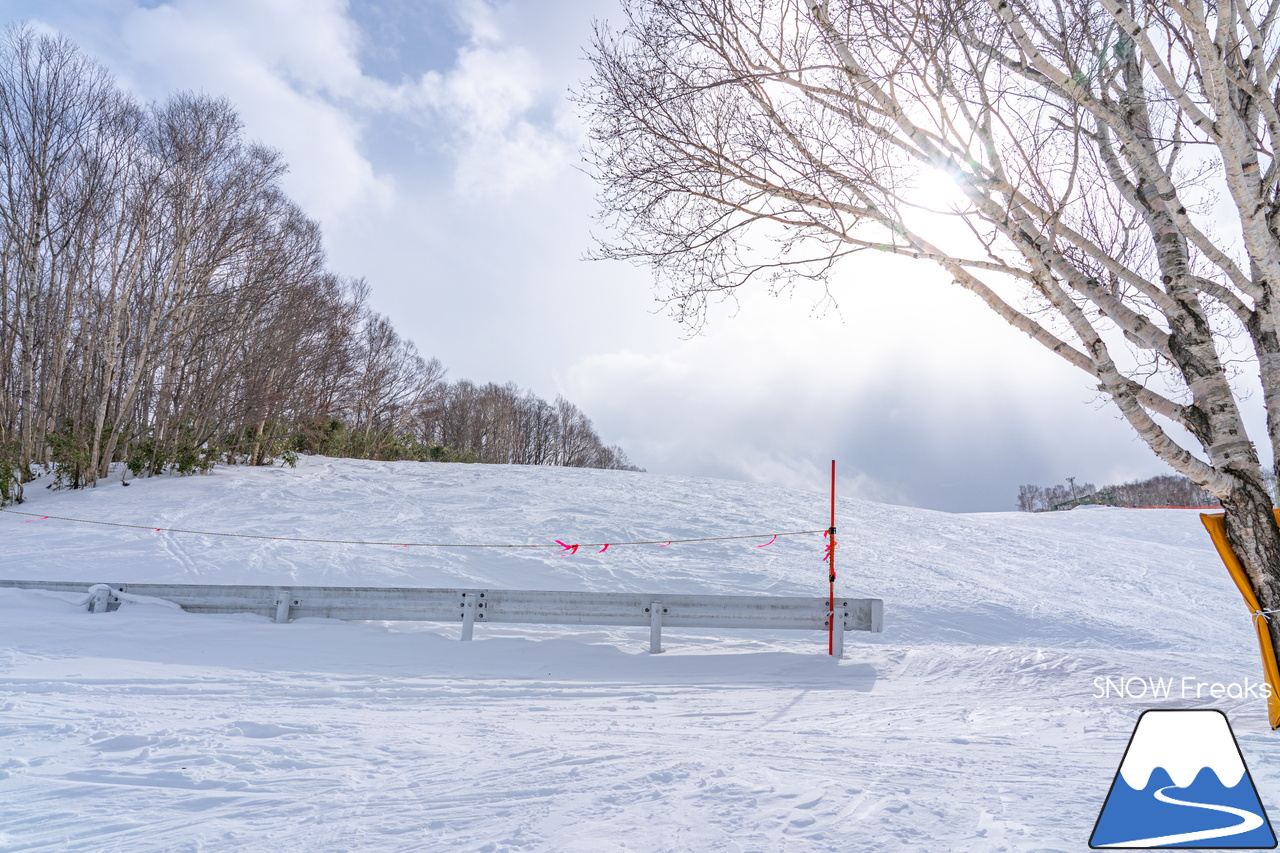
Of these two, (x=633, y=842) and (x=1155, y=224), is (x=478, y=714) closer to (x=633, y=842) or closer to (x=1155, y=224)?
(x=633, y=842)

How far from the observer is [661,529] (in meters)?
14.2

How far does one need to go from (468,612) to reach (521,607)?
0.61m

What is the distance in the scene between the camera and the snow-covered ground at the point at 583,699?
9.80 feet

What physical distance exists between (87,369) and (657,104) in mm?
19926

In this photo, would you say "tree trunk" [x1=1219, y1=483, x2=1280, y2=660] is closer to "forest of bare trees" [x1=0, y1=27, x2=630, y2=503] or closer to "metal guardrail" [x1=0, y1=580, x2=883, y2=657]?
"metal guardrail" [x1=0, y1=580, x2=883, y2=657]

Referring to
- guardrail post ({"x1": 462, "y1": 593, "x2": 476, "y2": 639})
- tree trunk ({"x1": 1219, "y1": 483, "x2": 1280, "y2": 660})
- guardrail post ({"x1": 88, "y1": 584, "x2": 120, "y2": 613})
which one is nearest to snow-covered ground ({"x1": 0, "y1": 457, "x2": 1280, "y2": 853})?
guardrail post ({"x1": 88, "y1": 584, "x2": 120, "y2": 613})

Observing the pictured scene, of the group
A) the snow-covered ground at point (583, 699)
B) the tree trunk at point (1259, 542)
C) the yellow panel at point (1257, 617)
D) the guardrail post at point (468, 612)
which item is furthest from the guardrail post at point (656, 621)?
the tree trunk at point (1259, 542)

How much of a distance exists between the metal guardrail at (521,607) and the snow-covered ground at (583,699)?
0.24 metres

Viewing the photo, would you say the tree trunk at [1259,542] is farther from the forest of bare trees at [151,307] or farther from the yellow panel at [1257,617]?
the forest of bare trees at [151,307]

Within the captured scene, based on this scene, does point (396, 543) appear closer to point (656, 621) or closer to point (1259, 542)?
point (656, 621)

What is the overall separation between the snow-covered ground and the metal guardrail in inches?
9.4

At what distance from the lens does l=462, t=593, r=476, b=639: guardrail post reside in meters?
7.84

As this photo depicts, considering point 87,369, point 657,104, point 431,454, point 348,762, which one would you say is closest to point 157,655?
point 348,762

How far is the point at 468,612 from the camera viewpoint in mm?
7863
